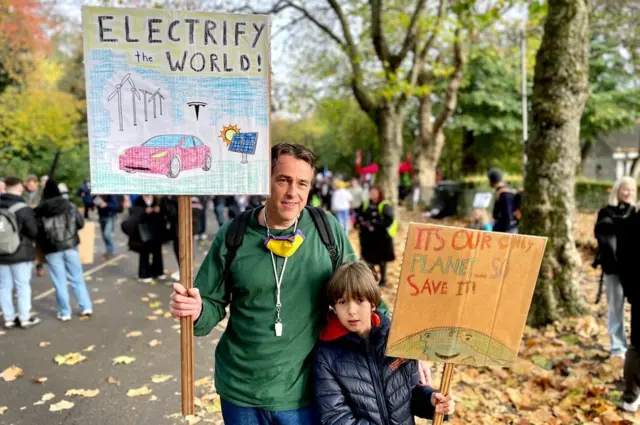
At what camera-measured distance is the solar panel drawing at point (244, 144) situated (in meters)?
2.03

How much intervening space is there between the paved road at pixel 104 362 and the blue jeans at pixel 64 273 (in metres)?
0.26

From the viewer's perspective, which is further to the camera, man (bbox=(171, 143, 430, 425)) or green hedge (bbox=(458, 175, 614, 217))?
green hedge (bbox=(458, 175, 614, 217))

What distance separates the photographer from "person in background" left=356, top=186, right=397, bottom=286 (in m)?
8.25

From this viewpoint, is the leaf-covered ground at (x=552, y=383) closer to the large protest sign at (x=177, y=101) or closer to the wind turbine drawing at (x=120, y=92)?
the large protest sign at (x=177, y=101)

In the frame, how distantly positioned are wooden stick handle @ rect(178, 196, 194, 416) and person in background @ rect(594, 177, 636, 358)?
14.7 feet

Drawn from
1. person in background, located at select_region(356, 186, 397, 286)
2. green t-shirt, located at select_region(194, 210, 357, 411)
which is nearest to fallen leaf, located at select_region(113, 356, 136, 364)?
green t-shirt, located at select_region(194, 210, 357, 411)

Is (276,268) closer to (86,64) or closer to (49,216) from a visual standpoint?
(86,64)

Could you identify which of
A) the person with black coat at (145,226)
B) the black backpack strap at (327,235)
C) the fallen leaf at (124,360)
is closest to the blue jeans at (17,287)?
the fallen leaf at (124,360)

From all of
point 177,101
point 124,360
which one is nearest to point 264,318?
point 177,101

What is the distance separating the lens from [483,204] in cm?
919

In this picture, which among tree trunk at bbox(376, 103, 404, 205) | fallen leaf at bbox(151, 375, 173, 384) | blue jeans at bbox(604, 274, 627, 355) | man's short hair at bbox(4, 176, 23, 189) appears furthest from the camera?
tree trunk at bbox(376, 103, 404, 205)

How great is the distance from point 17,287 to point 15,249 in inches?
19.4

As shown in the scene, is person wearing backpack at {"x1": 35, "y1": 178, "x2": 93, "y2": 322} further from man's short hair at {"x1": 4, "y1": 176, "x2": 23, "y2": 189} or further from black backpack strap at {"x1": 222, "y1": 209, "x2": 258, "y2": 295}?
black backpack strap at {"x1": 222, "y1": 209, "x2": 258, "y2": 295}

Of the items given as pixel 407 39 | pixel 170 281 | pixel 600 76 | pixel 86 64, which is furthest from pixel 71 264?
pixel 600 76
